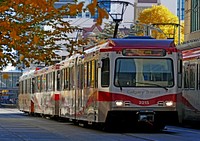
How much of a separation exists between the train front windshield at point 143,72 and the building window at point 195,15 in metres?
48.0

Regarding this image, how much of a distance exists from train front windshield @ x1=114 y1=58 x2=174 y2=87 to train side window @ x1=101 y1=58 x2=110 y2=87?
294 mm

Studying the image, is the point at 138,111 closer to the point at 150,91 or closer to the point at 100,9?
the point at 150,91

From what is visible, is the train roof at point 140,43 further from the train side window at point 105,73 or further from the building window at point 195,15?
the building window at point 195,15

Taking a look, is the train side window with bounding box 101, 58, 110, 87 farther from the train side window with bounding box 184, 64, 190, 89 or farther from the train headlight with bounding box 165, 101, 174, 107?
the train side window with bounding box 184, 64, 190, 89

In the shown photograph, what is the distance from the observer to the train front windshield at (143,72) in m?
24.1

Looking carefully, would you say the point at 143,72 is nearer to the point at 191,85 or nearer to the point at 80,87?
the point at 80,87

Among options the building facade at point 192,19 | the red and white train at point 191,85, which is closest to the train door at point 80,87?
the red and white train at point 191,85

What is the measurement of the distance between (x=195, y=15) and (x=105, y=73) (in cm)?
5033

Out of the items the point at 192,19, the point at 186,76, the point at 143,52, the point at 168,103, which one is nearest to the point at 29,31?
the point at 143,52

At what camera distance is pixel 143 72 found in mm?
24125

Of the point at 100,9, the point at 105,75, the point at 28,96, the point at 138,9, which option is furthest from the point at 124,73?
the point at 138,9

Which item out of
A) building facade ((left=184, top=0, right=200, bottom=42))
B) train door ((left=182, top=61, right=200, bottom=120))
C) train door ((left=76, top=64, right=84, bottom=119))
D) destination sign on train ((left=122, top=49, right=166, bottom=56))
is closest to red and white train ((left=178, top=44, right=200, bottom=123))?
train door ((left=182, top=61, right=200, bottom=120))

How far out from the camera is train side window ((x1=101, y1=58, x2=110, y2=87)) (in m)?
24.2

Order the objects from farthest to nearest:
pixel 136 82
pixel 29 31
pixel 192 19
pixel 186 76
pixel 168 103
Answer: pixel 192 19 < pixel 186 76 < pixel 168 103 < pixel 136 82 < pixel 29 31
